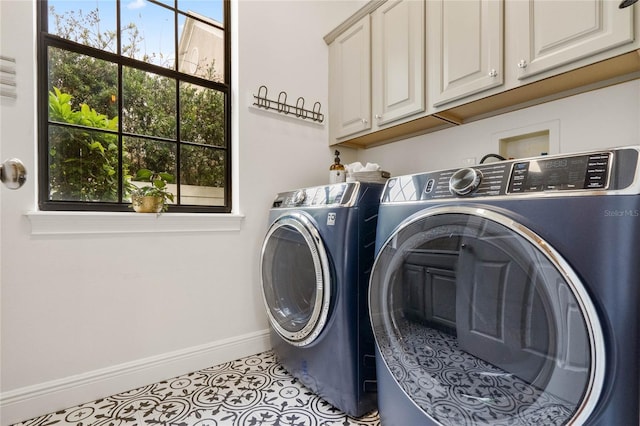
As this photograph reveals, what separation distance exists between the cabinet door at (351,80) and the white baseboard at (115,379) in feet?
4.97

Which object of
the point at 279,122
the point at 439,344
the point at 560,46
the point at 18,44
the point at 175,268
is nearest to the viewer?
the point at 439,344

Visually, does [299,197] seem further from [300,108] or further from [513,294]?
[513,294]

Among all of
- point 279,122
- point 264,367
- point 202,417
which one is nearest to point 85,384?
point 202,417

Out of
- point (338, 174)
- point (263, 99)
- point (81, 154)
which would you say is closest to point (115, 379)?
point (81, 154)

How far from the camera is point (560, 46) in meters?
1.13

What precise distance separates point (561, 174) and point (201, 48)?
2.00 metres

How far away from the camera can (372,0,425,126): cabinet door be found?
1585 mm

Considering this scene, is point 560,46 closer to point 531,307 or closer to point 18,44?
point 531,307

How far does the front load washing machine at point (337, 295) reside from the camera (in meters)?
1.21

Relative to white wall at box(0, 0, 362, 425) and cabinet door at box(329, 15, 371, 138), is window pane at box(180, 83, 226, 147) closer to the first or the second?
white wall at box(0, 0, 362, 425)

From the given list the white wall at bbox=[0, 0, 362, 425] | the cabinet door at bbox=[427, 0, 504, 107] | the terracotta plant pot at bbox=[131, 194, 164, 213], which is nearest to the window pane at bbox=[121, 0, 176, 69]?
the white wall at bbox=[0, 0, 362, 425]

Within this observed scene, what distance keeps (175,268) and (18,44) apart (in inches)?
46.8

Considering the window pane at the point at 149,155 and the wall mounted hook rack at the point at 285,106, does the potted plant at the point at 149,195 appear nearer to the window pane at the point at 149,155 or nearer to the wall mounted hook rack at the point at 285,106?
the window pane at the point at 149,155

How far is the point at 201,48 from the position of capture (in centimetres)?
188
